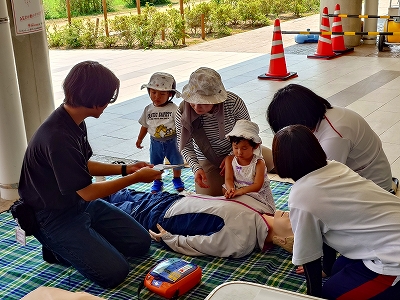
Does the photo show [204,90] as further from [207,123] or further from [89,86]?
[89,86]

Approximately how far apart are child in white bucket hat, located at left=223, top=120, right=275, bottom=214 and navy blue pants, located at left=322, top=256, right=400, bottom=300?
39.1 inches

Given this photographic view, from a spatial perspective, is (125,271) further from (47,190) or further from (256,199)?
(256,199)

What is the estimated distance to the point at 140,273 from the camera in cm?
302

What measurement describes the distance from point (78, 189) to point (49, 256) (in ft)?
2.14

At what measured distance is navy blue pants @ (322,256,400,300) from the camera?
2146 mm

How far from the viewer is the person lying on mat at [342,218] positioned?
209cm

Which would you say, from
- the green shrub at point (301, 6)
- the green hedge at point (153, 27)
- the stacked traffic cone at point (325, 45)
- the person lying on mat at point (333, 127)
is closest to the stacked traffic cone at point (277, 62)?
the stacked traffic cone at point (325, 45)

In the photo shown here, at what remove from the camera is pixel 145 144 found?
5.28 meters

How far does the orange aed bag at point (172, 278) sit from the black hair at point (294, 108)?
2.81 ft

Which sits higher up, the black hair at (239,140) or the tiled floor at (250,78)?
the black hair at (239,140)

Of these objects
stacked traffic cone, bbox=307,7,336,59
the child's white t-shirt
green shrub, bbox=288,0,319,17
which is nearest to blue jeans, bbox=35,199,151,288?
the child's white t-shirt

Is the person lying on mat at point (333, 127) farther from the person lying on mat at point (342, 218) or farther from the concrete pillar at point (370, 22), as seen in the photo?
the concrete pillar at point (370, 22)

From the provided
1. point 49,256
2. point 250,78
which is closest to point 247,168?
point 49,256

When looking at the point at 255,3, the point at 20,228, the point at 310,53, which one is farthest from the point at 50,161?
the point at 255,3
